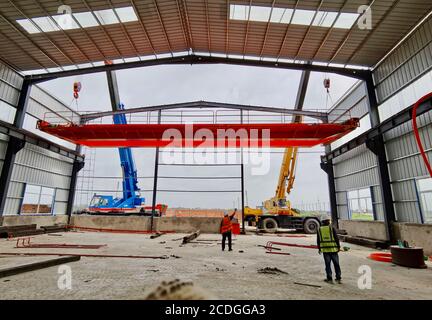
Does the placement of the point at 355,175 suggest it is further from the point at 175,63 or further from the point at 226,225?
the point at 175,63

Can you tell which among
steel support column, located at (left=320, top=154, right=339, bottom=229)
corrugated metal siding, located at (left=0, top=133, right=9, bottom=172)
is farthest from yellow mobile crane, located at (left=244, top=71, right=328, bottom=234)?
corrugated metal siding, located at (left=0, top=133, right=9, bottom=172)

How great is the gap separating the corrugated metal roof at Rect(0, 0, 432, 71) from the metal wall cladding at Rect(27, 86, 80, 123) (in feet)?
7.79

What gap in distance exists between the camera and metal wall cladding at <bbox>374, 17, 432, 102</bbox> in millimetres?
11086

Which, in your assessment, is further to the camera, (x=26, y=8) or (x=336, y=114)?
(x=336, y=114)

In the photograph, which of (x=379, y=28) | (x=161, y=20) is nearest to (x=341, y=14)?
(x=379, y=28)

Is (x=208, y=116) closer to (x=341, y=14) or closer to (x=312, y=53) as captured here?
(x=312, y=53)

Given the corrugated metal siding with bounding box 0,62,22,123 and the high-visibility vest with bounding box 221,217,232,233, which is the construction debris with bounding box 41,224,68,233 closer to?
the corrugated metal siding with bounding box 0,62,22,123

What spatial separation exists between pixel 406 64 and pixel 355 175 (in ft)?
24.8

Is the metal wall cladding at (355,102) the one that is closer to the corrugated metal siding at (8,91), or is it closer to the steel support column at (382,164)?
the steel support column at (382,164)

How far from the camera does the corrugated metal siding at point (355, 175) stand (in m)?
14.6

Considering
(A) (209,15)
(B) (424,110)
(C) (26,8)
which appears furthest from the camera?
(A) (209,15)

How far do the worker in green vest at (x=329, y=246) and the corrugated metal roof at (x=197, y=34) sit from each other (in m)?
10.9

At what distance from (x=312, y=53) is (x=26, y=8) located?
15839 millimetres
